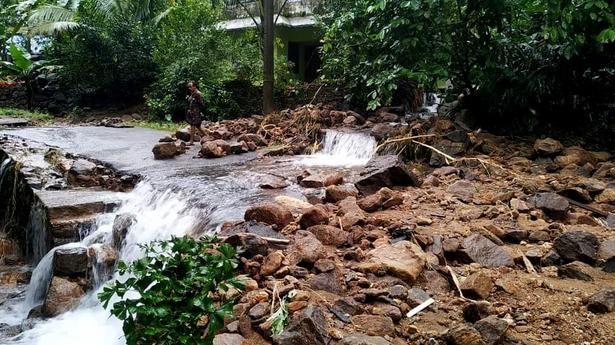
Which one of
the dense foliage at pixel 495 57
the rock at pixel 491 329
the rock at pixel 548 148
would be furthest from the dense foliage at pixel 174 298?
the rock at pixel 548 148

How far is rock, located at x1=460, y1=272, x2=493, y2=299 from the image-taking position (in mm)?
3100

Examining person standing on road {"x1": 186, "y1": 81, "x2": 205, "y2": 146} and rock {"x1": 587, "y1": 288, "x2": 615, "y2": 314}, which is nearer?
rock {"x1": 587, "y1": 288, "x2": 615, "y2": 314}

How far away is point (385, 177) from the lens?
5.89 m

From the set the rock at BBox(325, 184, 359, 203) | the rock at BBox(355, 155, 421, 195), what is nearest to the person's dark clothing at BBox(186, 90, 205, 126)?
the rock at BBox(355, 155, 421, 195)

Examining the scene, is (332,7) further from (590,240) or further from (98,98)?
(590,240)

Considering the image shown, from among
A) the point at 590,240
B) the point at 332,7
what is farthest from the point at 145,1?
the point at 590,240

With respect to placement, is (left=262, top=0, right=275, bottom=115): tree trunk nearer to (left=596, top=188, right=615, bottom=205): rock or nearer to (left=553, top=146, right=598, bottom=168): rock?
(left=553, top=146, right=598, bottom=168): rock

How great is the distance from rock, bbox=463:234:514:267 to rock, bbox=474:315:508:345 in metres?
1.02

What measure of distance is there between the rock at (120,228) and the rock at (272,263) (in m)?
3.07

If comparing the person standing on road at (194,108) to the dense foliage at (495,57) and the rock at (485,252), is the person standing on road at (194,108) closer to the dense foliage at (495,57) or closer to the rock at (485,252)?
the dense foliage at (495,57)

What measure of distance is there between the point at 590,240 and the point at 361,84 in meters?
8.45

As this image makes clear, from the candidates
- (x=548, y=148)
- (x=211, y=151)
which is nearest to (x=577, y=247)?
(x=548, y=148)

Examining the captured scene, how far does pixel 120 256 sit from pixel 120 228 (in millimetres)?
376

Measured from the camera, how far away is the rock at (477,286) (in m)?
3.10
